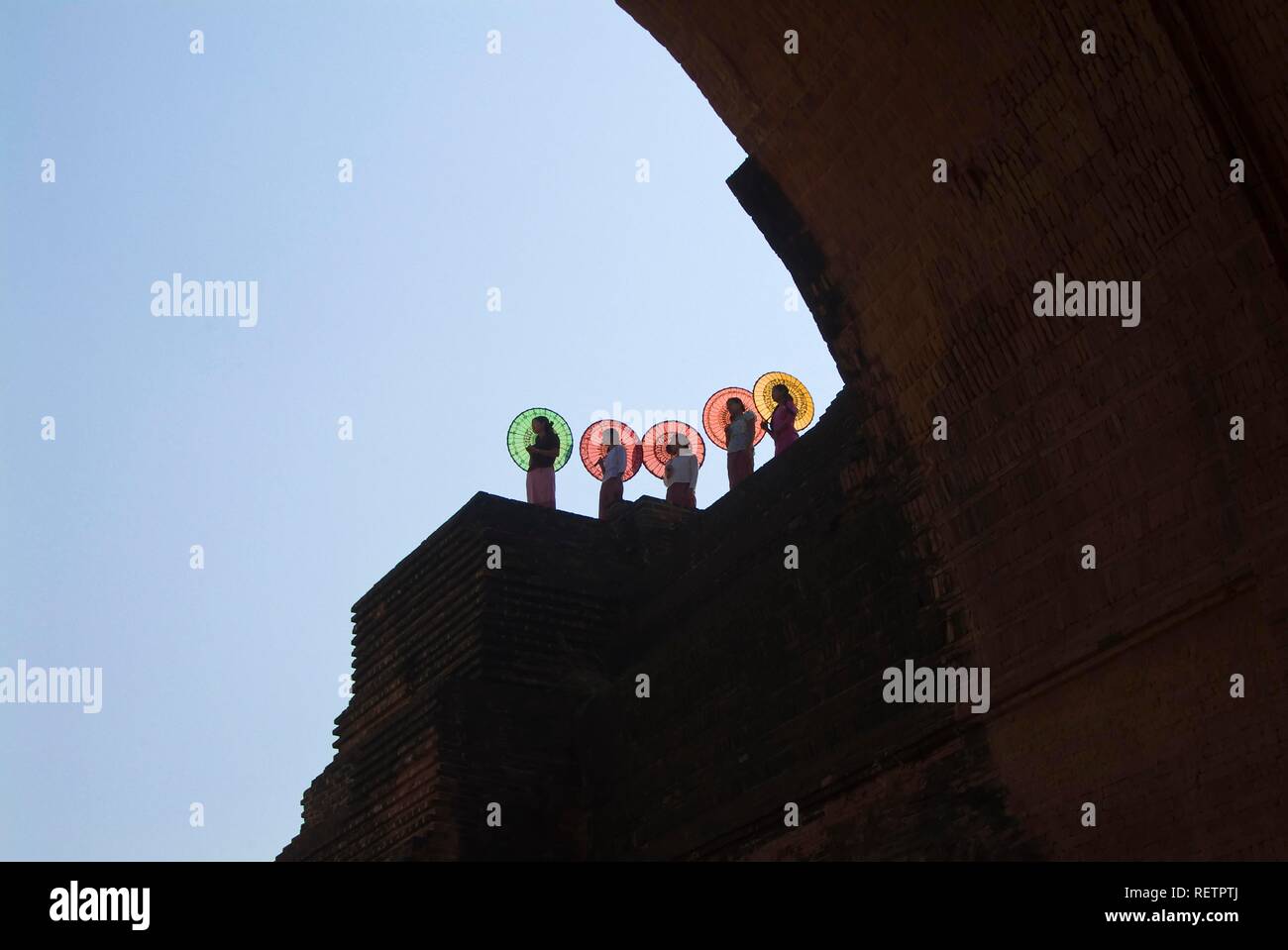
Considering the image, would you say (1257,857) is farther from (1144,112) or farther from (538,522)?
(538,522)

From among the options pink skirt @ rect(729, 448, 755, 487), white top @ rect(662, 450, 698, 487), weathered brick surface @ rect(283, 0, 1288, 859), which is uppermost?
white top @ rect(662, 450, 698, 487)

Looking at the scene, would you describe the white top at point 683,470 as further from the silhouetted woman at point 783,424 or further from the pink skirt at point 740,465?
the silhouetted woman at point 783,424

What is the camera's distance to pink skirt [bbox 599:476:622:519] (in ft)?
36.5

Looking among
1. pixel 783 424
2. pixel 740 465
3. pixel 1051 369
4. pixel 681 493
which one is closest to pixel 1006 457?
pixel 1051 369

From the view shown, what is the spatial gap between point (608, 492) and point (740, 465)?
3.94 feet

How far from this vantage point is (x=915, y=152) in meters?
5.88

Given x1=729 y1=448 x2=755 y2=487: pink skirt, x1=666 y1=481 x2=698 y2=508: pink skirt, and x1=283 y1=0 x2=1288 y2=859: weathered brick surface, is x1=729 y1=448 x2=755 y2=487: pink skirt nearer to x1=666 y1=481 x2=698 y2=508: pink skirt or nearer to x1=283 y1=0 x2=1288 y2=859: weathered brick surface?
x1=666 y1=481 x2=698 y2=508: pink skirt

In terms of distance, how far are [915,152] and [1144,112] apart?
38.8 inches

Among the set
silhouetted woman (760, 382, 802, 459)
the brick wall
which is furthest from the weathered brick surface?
silhouetted woman (760, 382, 802, 459)

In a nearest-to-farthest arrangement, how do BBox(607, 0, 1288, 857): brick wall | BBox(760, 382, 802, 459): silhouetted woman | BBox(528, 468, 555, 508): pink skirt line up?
BBox(607, 0, 1288, 857): brick wall, BBox(760, 382, 802, 459): silhouetted woman, BBox(528, 468, 555, 508): pink skirt

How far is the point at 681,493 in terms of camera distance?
11.5 meters

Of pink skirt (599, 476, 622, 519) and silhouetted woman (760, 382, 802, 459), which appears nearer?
silhouetted woman (760, 382, 802, 459)

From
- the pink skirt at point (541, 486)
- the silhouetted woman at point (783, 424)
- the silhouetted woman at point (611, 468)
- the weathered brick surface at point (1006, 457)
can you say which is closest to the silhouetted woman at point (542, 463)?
the pink skirt at point (541, 486)

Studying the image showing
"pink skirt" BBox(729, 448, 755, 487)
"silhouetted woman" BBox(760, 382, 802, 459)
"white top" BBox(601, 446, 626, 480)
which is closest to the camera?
"silhouetted woman" BBox(760, 382, 802, 459)
